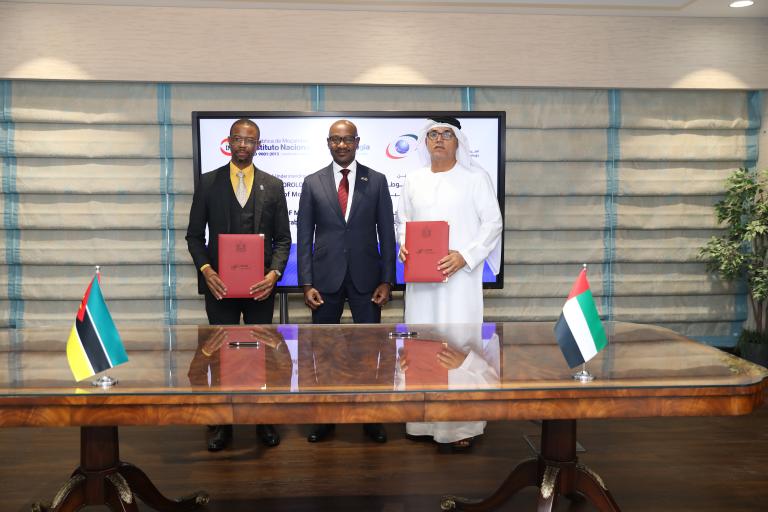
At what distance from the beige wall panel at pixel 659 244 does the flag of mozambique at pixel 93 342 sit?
4473mm

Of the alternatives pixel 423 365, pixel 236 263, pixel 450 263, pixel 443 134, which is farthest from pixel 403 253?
pixel 423 365

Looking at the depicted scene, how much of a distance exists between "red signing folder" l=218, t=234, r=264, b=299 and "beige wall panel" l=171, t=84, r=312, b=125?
1861mm

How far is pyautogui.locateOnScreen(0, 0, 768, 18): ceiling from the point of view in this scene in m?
5.09

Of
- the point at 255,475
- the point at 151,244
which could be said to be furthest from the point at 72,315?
the point at 255,475

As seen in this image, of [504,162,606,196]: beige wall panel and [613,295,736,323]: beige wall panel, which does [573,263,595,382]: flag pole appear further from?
[613,295,736,323]: beige wall panel

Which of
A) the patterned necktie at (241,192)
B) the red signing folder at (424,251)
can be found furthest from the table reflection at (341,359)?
the patterned necktie at (241,192)

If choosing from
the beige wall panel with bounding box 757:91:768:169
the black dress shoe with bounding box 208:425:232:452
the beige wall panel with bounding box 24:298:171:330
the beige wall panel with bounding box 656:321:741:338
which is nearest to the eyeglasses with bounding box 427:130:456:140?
the black dress shoe with bounding box 208:425:232:452

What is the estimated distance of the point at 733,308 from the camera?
579 cm

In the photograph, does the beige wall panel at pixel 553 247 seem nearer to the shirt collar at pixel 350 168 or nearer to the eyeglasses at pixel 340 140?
the shirt collar at pixel 350 168

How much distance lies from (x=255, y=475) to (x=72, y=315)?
283cm

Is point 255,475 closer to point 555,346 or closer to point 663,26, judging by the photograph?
point 555,346

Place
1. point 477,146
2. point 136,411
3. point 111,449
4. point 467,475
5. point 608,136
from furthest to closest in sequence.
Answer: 1. point 608,136
2. point 477,146
3. point 467,475
4. point 111,449
5. point 136,411

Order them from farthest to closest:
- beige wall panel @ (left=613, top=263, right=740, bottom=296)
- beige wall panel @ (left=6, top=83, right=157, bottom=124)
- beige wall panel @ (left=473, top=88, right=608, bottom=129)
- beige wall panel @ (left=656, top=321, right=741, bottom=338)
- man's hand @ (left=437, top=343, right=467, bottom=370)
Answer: beige wall panel @ (left=656, top=321, right=741, bottom=338) → beige wall panel @ (left=613, top=263, right=740, bottom=296) → beige wall panel @ (left=473, top=88, right=608, bottom=129) → beige wall panel @ (left=6, top=83, right=157, bottom=124) → man's hand @ (left=437, top=343, right=467, bottom=370)

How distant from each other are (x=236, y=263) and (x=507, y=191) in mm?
2539
